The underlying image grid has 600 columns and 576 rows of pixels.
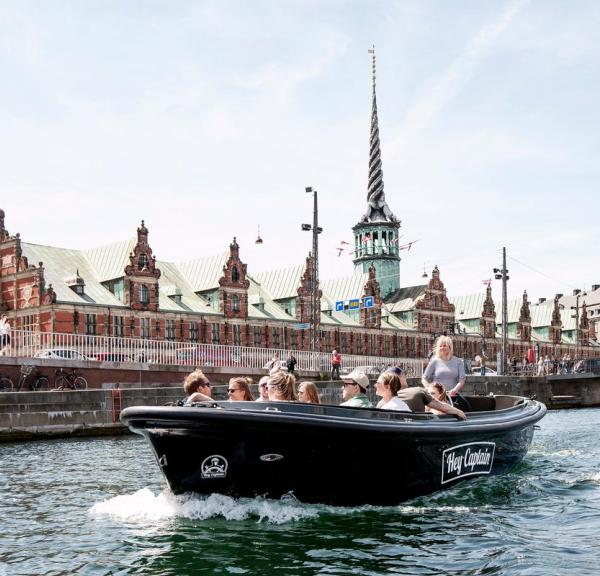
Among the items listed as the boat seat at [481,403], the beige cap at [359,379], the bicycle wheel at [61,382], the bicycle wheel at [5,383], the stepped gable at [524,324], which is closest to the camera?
the beige cap at [359,379]

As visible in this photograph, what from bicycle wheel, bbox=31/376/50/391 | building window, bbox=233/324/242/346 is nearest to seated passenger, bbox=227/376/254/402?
bicycle wheel, bbox=31/376/50/391

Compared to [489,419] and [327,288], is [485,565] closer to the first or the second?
[489,419]

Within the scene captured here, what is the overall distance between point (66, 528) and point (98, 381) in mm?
22478

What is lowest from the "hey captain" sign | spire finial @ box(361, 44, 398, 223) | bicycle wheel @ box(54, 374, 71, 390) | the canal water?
the canal water

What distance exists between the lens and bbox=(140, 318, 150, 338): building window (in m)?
58.9

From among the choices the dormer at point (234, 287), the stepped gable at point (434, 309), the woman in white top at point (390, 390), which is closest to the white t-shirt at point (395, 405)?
the woman in white top at point (390, 390)

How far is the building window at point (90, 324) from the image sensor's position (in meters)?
55.9

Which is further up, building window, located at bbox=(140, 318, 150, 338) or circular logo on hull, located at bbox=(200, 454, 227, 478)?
building window, located at bbox=(140, 318, 150, 338)

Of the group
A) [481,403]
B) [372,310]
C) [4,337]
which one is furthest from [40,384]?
[372,310]

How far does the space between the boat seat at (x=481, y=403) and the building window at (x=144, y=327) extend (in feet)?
147

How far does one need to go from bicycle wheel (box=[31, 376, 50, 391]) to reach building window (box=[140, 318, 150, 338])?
93.4 feet

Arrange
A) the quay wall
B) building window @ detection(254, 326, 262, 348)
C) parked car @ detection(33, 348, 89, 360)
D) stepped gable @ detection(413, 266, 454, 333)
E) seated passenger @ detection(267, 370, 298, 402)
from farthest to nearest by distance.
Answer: stepped gable @ detection(413, 266, 454, 333) < building window @ detection(254, 326, 262, 348) < parked car @ detection(33, 348, 89, 360) < the quay wall < seated passenger @ detection(267, 370, 298, 402)

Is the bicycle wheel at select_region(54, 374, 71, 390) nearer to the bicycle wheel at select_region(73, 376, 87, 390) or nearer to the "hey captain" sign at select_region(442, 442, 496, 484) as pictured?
the bicycle wheel at select_region(73, 376, 87, 390)

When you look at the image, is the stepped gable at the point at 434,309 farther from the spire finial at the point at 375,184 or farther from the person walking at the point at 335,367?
the person walking at the point at 335,367
